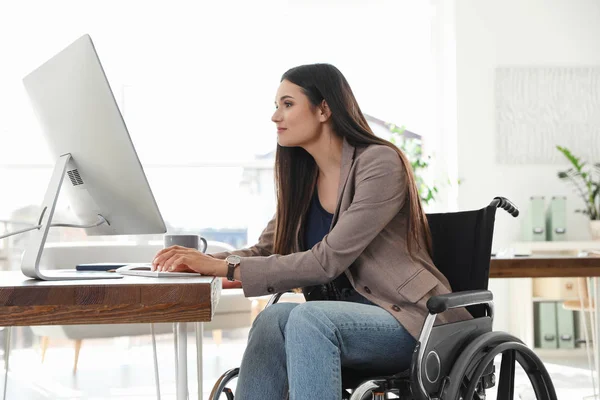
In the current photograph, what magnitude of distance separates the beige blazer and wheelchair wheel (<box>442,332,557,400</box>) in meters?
0.10

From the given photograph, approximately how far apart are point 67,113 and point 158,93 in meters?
4.28

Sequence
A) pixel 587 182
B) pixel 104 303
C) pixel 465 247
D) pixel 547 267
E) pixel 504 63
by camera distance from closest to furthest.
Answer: pixel 104 303
pixel 465 247
pixel 547 267
pixel 587 182
pixel 504 63

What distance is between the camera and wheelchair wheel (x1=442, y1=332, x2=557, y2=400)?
145cm

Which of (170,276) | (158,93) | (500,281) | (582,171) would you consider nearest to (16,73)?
(158,93)

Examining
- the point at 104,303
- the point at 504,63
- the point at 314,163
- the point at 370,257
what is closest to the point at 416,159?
the point at 504,63

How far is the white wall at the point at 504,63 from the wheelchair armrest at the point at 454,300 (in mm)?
3716

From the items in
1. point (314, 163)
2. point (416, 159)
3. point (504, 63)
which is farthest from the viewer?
point (416, 159)

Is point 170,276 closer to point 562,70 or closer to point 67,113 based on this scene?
point 67,113

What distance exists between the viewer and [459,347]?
5.10ft

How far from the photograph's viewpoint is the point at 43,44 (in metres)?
5.52

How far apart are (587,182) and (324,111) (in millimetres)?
3760

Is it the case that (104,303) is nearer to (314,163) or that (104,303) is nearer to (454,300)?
(454,300)

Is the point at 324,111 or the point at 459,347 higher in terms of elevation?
the point at 324,111

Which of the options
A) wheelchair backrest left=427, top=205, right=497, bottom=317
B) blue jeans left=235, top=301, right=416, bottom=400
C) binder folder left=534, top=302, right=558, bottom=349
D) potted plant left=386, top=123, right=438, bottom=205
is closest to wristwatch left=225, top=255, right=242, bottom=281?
blue jeans left=235, top=301, right=416, bottom=400
